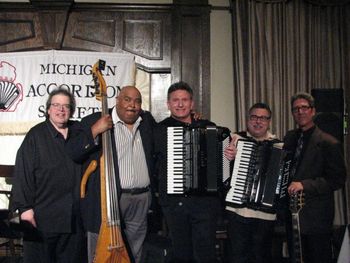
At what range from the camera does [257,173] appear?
9.67 ft

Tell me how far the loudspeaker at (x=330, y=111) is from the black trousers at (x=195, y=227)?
1.36 meters

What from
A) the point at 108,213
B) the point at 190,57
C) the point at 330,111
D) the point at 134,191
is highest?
the point at 190,57

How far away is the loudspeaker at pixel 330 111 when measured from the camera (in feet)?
11.8

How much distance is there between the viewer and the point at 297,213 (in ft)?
9.53

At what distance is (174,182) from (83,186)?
0.62m

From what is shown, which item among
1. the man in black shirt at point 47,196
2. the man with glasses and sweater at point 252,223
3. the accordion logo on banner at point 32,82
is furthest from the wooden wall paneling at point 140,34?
the man in black shirt at point 47,196

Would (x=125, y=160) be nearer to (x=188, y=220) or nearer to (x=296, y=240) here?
(x=188, y=220)

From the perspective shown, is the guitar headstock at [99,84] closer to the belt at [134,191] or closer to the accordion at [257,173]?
the belt at [134,191]

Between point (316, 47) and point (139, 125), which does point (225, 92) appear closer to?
point (316, 47)

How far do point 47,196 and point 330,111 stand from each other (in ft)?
8.13

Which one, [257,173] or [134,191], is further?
[257,173]

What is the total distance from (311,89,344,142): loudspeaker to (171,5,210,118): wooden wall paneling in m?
1.12

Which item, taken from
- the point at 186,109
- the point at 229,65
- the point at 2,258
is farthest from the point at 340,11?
the point at 2,258

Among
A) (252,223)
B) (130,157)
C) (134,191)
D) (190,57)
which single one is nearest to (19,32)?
(190,57)
